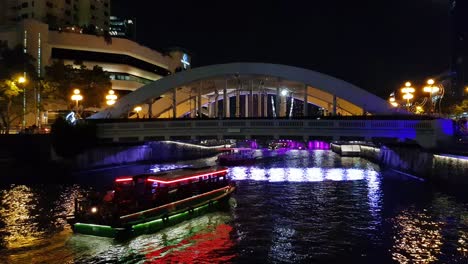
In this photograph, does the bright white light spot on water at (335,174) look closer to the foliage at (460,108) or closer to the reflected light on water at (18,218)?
the reflected light on water at (18,218)

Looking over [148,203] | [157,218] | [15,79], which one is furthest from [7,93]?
[157,218]

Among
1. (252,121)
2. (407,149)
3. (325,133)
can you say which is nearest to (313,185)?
(325,133)

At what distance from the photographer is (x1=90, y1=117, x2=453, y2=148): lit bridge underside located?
45875 millimetres

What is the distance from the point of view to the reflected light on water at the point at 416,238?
22375 mm

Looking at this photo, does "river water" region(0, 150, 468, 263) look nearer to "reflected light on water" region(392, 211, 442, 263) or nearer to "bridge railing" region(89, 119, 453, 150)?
"reflected light on water" region(392, 211, 442, 263)

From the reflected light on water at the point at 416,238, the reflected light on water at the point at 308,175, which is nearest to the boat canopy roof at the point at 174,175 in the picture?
the reflected light on water at the point at 416,238

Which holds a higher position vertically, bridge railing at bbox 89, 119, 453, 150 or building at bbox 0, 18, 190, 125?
building at bbox 0, 18, 190, 125

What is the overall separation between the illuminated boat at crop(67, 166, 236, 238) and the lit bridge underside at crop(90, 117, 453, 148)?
13.4 m

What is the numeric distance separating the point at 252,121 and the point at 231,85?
21.8m

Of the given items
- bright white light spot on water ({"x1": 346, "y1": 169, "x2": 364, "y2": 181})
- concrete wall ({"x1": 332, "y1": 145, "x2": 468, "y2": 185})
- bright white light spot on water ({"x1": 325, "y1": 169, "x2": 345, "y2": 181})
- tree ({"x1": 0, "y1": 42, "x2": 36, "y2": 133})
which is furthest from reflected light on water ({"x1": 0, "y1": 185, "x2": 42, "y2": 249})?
bright white light spot on water ({"x1": 346, "y1": 169, "x2": 364, "y2": 181})

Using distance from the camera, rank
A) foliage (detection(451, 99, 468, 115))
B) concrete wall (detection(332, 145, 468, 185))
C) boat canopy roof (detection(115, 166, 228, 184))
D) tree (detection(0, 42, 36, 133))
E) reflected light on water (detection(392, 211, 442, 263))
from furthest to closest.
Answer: foliage (detection(451, 99, 468, 115)), tree (detection(0, 42, 36, 133)), concrete wall (detection(332, 145, 468, 185)), boat canopy roof (detection(115, 166, 228, 184)), reflected light on water (detection(392, 211, 442, 263))

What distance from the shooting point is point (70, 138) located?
58125 millimetres

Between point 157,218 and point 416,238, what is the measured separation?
14.0m

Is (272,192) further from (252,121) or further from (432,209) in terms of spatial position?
(432,209)
